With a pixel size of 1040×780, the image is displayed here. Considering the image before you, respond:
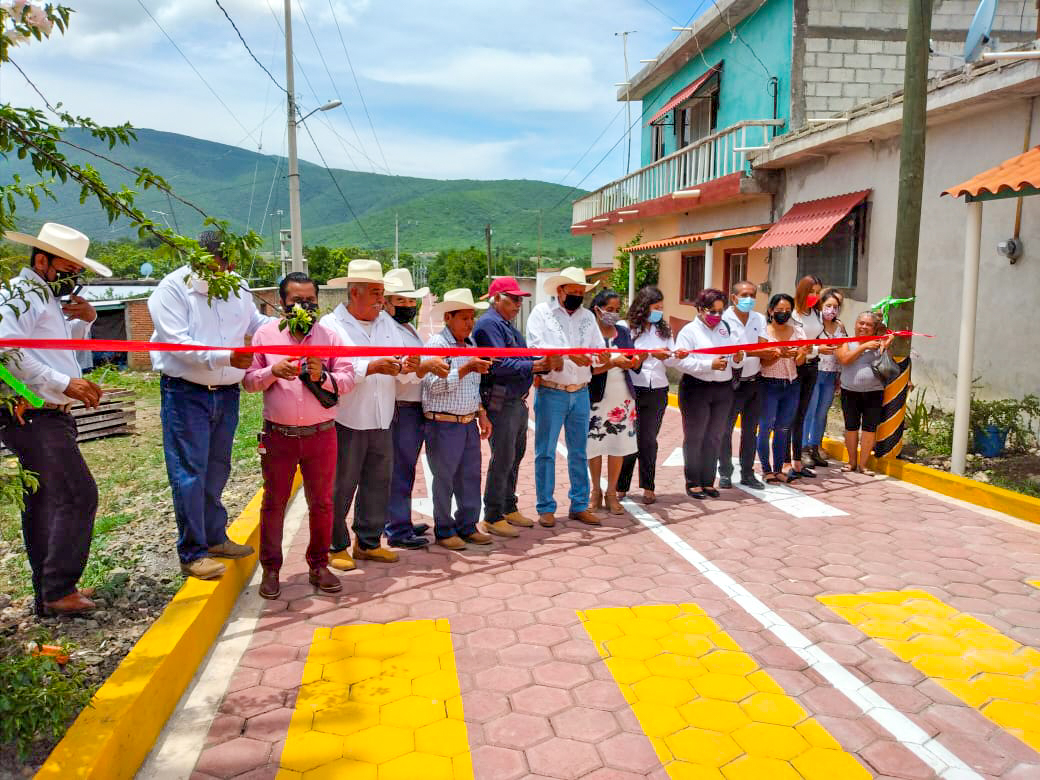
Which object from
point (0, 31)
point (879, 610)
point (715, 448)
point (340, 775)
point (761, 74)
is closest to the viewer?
point (0, 31)

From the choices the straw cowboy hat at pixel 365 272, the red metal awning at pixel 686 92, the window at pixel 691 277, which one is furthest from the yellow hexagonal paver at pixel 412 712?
the red metal awning at pixel 686 92

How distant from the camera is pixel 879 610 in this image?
4582 millimetres

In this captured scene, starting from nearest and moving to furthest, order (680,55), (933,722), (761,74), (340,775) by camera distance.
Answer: (340,775) < (933,722) < (761,74) < (680,55)

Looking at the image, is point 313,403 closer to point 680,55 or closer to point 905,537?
point 905,537

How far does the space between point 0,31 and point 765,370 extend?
6.31 m

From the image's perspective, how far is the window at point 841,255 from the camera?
41.1 feet

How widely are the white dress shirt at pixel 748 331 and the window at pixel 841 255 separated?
240 inches

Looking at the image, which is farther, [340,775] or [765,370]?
[765,370]

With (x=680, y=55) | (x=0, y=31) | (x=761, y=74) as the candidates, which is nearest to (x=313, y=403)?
(x=0, y=31)

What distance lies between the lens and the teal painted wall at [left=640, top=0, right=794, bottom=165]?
15.3 meters

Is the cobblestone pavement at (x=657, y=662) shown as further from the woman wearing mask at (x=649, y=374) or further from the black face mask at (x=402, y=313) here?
the black face mask at (x=402, y=313)

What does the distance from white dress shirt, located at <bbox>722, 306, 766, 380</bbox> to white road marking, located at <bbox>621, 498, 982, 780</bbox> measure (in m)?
2.18

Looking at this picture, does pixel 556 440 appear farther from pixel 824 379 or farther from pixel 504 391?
A: pixel 824 379

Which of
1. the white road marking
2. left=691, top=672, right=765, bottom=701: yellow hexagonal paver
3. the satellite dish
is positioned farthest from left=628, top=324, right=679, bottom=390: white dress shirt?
the satellite dish
